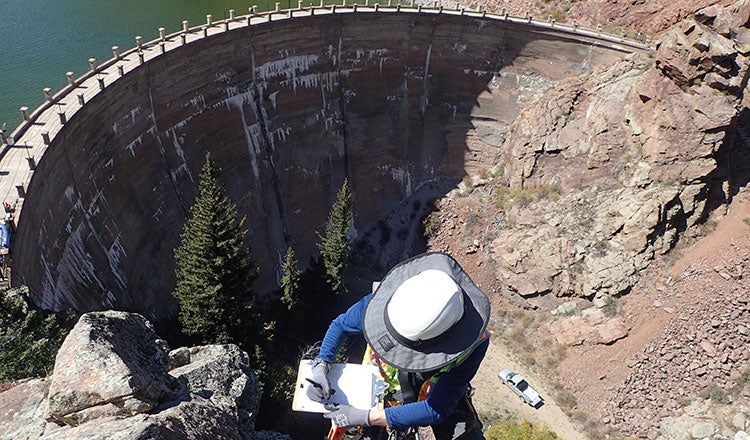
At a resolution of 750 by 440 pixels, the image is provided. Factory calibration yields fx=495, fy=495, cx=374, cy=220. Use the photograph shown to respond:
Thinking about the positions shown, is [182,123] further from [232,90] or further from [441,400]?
[441,400]

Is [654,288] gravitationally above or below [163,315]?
below

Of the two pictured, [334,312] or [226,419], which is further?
[334,312]

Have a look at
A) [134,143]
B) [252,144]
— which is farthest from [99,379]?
[252,144]

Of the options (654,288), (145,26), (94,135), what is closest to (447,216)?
(654,288)

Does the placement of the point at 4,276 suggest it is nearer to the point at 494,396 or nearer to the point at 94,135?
the point at 94,135

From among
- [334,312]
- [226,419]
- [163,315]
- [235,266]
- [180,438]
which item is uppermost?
[180,438]

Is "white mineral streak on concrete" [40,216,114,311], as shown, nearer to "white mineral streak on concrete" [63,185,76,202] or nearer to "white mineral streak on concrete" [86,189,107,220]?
"white mineral streak on concrete" [63,185,76,202]

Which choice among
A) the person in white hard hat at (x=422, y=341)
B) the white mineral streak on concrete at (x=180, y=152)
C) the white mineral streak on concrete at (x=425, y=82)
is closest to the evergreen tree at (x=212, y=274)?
the white mineral streak on concrete at (x=180, y=152)
